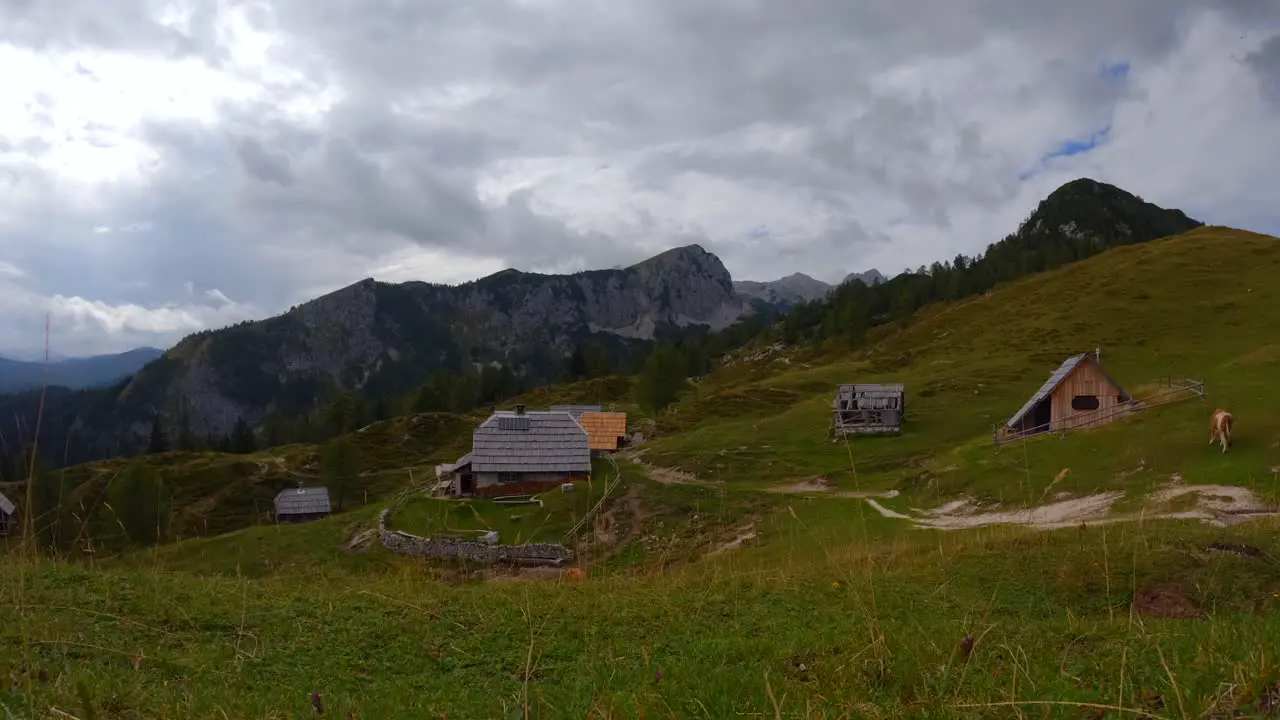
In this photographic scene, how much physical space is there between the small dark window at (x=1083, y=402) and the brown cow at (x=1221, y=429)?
11812 millimetres

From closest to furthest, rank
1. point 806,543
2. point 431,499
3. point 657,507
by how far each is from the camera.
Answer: point 806,543, point 657,507, point 431,499

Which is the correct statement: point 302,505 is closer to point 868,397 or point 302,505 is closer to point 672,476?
point 672,476

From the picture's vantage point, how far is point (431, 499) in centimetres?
4331

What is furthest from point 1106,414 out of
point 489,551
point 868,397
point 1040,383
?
point 489,551

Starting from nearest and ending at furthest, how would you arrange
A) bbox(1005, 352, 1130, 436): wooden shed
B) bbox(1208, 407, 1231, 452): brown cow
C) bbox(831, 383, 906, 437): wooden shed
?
bbox(1208, 407, 1231, 452): brown cow < bbox(1005, 352, 1130, 436): wooden shed < bbox(831, 383, 906, 437): wooden shed

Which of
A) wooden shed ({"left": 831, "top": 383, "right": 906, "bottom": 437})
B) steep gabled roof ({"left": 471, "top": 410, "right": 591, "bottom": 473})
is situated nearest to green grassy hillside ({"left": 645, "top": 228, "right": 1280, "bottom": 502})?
wooden shed ({"left": 831, "top": 383, "right": 906, "bottom": 437})

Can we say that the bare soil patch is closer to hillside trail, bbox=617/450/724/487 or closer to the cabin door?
hillside trail, bbox=617/450/724/487

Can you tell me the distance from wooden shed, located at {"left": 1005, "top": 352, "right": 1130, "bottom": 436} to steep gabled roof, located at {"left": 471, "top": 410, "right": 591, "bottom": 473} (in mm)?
25853

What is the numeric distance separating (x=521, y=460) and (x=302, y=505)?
24518 millimetres

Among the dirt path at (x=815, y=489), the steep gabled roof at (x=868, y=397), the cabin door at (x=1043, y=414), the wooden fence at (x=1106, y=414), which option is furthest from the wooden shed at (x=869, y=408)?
the dirt path at (x=815, y=489)

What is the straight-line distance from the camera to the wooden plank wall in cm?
3931

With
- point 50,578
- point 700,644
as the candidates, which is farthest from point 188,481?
point 700,644

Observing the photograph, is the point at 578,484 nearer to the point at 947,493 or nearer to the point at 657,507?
the point at 657,507

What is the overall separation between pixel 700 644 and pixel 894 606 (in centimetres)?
279
